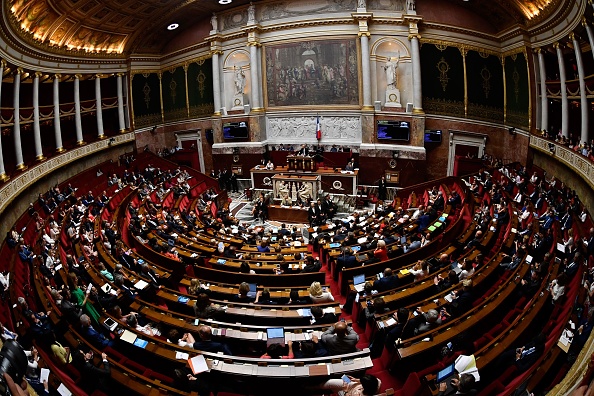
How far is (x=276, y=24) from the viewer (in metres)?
25.1

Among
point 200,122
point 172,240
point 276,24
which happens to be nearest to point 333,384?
point 172,240

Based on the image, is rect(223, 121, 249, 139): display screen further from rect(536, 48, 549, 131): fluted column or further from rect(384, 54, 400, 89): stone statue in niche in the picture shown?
rect(536, 48, 549, 131): fluted column

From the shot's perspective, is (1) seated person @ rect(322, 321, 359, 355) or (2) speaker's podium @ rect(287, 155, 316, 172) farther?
(2) speaker's podium @ rect(287, 155, 316, 172)

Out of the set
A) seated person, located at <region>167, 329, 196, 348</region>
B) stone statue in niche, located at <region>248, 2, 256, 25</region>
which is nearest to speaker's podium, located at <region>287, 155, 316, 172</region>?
stone statue in niche, located at <region>248, 2, 256, 25</region>

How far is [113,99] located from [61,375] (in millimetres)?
25869

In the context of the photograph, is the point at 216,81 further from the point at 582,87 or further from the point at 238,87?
the point at 582,87

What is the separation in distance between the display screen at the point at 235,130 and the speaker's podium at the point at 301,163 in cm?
395

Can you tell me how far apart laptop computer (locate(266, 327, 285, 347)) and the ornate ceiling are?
1592cm

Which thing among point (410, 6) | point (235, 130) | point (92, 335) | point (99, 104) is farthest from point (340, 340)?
point (99, 104)

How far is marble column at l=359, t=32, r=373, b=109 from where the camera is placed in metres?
23.5

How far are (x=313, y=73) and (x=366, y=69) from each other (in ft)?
11.1

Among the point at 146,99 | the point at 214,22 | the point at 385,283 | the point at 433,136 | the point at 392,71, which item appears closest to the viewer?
the point at 385,283

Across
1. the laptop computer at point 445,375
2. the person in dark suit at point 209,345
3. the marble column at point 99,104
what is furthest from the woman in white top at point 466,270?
the marble column at point 99,104

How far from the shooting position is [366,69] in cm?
2383
